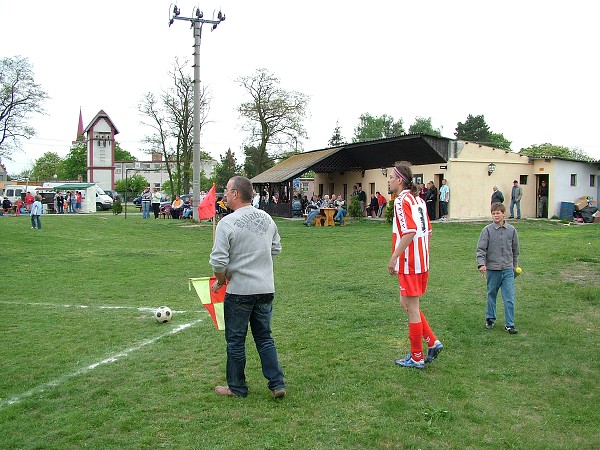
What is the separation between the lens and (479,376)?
17.5 feet

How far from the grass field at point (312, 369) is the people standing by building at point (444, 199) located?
15.9 m

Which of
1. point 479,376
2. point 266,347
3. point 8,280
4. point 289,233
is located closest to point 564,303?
point 479,376

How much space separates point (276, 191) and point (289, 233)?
19.3 metres

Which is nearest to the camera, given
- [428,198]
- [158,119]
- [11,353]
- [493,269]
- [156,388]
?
[156,388]

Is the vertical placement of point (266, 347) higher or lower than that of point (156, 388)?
higher

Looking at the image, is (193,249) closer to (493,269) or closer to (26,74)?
(493,269)

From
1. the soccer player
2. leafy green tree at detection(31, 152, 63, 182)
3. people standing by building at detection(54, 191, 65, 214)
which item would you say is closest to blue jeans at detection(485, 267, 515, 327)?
the soccer player

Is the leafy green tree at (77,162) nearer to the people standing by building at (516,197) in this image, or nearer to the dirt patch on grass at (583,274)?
the people standing by building at (516,197)

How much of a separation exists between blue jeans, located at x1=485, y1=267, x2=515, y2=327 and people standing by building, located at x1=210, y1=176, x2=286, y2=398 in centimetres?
332

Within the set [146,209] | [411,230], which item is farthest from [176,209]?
Result: [411,230]

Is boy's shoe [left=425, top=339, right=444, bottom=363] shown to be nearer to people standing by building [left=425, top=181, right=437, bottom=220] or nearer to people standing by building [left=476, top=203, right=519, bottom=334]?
people standing by building [left=476, top=203, right=519, bottom=334]

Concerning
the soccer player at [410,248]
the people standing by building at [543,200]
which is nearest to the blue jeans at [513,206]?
the people standing by building at [543,200]

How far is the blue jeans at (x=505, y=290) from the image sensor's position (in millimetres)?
6914

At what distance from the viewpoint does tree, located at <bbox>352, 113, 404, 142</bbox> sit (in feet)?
297
